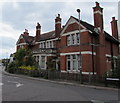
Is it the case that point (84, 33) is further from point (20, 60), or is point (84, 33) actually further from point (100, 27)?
point (20, 60)

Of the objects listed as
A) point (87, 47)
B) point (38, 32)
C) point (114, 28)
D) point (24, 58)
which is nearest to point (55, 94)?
point (87, 47)

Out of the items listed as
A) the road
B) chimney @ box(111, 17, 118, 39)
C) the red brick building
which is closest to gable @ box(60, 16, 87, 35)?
the red brick building

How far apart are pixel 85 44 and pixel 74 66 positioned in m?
3.89

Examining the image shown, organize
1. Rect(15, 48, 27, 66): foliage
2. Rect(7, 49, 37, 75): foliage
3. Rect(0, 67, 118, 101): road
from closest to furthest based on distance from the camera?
Rect(0, 67, 118, 101): road < Rect(7, 49, 37, 75): foliage < Rect(15, 48, 27, 66): foliage

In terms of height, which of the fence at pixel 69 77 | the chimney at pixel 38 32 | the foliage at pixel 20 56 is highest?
the chimney at pixel 38 32

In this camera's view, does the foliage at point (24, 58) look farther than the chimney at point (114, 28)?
No

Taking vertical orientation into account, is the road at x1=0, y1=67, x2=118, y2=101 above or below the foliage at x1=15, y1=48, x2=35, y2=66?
below

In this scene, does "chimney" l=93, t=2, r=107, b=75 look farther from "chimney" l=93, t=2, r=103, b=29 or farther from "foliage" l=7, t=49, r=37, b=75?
"foliage" l=7, t=49, r=37, b=75

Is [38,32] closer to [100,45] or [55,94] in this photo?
[100,45]

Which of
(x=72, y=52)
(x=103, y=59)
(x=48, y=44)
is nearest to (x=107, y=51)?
(x=103, y=59)

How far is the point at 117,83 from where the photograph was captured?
13.4m

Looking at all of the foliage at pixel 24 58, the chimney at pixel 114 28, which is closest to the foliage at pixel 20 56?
the foliage at pixel 24 58

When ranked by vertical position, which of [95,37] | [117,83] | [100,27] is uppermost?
[100,27]

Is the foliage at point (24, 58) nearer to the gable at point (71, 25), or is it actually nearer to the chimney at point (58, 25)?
the chimney at point (58, 25)
